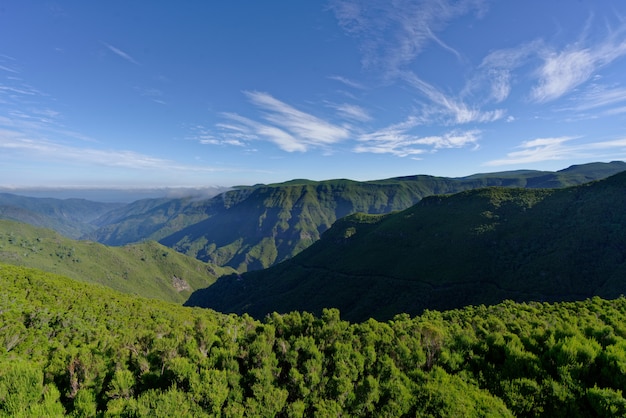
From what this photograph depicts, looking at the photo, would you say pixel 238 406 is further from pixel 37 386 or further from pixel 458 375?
pixel 458 375

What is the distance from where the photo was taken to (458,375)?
37500 millimetres

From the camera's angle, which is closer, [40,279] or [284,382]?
[284,382]

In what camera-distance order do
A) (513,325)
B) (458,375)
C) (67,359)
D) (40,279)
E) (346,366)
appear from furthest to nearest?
(40,279), (513,325), (67,359), (346,366), (458,375)

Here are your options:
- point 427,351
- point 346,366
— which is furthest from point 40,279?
point 427,351

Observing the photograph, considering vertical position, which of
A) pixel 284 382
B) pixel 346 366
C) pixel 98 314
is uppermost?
pixel 346 366

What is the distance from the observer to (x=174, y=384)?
109ft

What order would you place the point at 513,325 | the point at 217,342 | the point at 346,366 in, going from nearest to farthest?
the point at 346,366 < the point at 217,342 < the point at 513,325

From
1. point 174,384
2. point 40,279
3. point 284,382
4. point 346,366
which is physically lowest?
point 40,279

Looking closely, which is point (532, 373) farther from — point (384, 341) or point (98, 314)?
point (98, 314)


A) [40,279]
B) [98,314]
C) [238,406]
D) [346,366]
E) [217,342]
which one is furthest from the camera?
[40,279]

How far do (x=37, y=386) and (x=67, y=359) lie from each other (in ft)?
58.4

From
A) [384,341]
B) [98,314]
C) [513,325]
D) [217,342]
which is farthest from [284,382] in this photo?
[98,314]

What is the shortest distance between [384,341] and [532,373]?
72.7ft

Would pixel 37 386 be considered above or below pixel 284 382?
above
